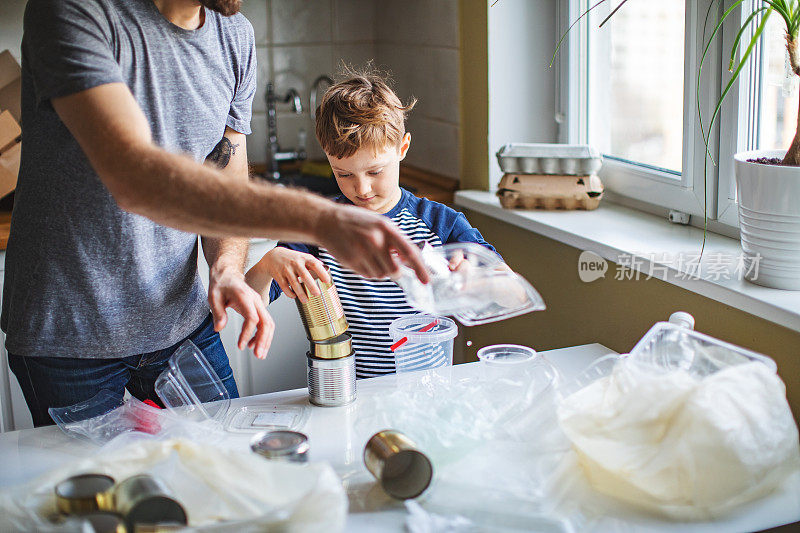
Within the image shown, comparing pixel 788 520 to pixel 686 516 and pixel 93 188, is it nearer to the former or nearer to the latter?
pixel 686 516

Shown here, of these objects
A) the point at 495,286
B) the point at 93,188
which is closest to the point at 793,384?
the point at 495,286

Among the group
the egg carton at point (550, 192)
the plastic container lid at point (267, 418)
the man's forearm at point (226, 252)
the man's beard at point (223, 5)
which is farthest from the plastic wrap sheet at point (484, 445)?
the egg carton at point (550, 192)

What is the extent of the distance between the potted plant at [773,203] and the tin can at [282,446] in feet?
2.67

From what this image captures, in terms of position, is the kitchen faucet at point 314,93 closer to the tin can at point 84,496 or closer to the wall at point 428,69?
the wall at point 428,69

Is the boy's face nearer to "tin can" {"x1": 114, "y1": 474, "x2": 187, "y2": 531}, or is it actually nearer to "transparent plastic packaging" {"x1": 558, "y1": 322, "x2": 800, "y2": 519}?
"transparent plastic packaging" {"x1": 558, "y1": 322, "x2": 800, "y2": 519}

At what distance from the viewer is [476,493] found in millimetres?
984

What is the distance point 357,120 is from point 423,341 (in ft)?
1.63

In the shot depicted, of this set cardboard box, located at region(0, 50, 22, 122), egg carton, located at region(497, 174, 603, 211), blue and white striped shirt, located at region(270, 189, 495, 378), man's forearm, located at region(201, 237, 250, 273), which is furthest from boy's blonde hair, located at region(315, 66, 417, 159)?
cardboard box, located at region(0, 50, 22, 122)

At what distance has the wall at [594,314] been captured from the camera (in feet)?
4.61

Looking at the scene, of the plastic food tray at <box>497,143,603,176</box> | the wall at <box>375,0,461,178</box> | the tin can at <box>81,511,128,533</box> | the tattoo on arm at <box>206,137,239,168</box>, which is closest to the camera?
the tin can at <box>81,511,128,533</box>

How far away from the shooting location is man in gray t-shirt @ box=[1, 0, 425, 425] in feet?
3.42

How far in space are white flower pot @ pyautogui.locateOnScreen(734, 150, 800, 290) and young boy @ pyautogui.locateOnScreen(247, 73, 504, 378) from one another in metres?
0.48

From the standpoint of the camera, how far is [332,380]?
1262 mm

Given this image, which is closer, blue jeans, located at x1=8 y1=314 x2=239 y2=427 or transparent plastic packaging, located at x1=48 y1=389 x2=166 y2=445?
transparent plastic packaging, located at x1=48 y1=389 x2=166 y2=445
